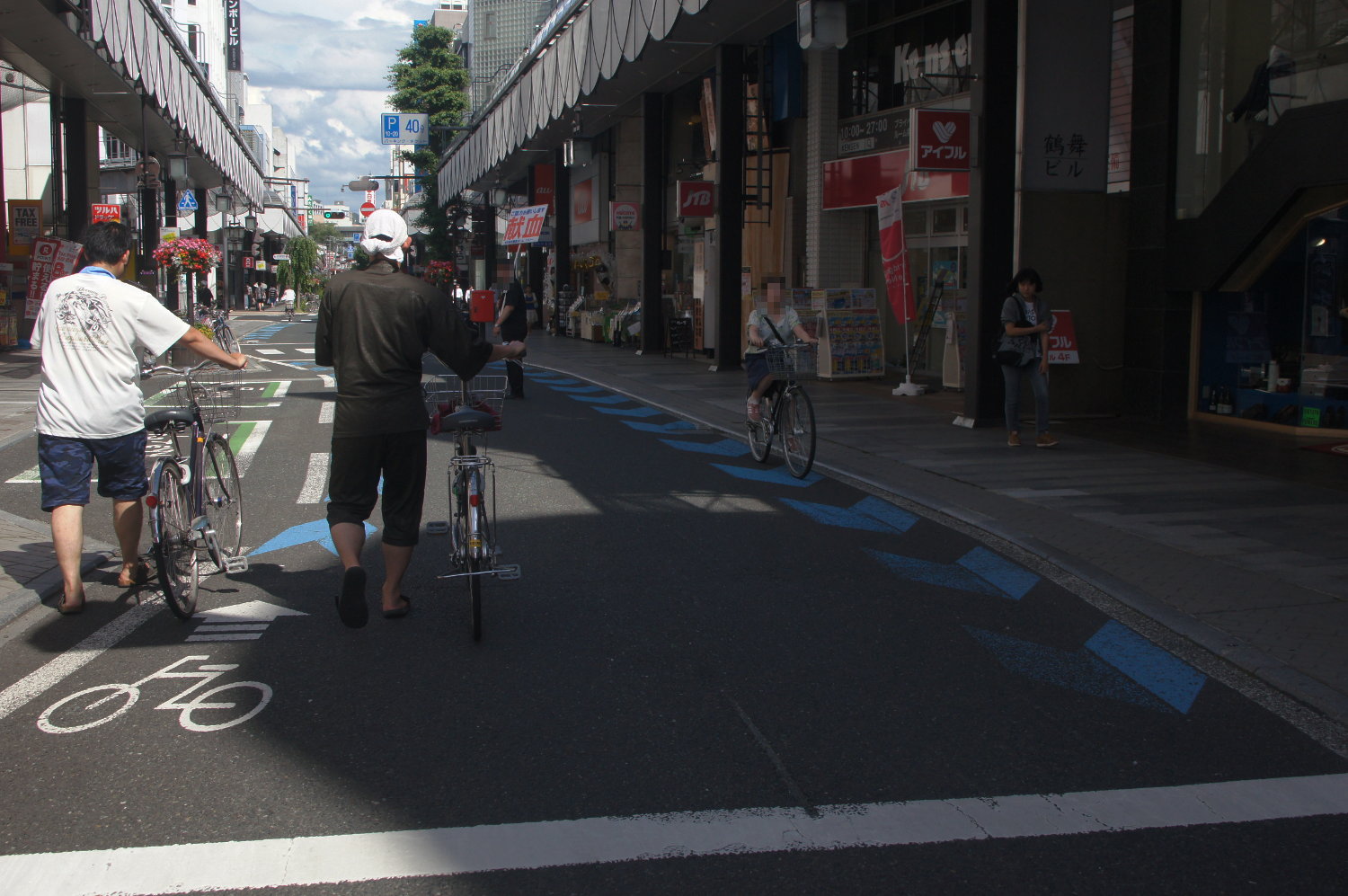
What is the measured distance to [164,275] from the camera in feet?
110

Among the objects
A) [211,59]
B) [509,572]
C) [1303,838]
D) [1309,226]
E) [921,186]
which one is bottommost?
[1303,838]

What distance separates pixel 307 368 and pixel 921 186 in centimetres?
1239

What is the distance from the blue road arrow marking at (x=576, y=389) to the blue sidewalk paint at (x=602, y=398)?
59cm

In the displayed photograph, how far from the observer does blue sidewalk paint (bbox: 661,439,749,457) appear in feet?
40.3

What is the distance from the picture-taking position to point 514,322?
17.2 m

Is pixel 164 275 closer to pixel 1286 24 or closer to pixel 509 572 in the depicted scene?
pixel 1286 24

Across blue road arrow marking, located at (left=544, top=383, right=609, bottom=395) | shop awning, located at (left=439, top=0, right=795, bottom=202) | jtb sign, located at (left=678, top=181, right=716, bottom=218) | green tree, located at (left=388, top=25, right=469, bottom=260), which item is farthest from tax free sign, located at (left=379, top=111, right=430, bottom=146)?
blue road arrow marking, located at (left=544, top=383, right=609, bottom=395)

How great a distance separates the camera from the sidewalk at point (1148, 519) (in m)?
5.95

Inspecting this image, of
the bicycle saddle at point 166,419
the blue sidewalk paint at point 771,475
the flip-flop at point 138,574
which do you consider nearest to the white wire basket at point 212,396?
the bicycle saddle at point 166,419

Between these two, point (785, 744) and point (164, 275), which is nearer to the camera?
point (785, 744)

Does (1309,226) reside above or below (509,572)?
above

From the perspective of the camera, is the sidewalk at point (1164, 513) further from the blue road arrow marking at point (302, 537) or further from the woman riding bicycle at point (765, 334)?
the blue road arrow marking at point (302, 537)

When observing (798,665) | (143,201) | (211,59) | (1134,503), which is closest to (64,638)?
(798,665)

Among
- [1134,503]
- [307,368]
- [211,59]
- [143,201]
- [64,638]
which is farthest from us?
[211,59]
